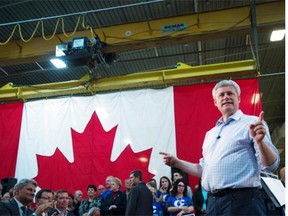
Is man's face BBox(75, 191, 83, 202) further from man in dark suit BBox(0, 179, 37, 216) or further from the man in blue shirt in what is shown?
the man in blue shirt

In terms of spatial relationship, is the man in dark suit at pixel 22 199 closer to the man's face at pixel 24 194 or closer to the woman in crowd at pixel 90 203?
the man's face at pixel 24 194

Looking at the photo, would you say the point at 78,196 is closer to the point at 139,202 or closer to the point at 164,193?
the point at 164,193

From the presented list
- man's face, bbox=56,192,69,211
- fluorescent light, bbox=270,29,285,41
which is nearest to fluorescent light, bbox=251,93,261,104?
fluorescent light, bbox=270,29,285,41

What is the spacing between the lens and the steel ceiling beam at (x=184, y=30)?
272 inches

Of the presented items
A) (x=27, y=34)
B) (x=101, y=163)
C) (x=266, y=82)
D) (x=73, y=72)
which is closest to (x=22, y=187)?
(x=101, y=163)

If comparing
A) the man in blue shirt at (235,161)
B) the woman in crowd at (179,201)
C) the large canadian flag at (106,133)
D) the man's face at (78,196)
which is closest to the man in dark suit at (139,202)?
the woman in crowd at (179,201)

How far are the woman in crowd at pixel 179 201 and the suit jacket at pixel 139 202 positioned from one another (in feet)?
2.03

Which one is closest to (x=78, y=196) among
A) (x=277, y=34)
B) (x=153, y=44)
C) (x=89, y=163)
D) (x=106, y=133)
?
(x=89, y=163)

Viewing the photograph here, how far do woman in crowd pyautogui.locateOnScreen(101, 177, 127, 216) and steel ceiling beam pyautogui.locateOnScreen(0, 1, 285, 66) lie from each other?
311 centimetres

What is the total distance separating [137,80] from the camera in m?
7.95

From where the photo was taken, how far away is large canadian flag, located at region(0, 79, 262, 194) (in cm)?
694

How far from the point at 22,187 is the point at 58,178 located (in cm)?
340

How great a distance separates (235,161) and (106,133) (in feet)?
19.3

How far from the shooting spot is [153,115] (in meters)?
7.34
